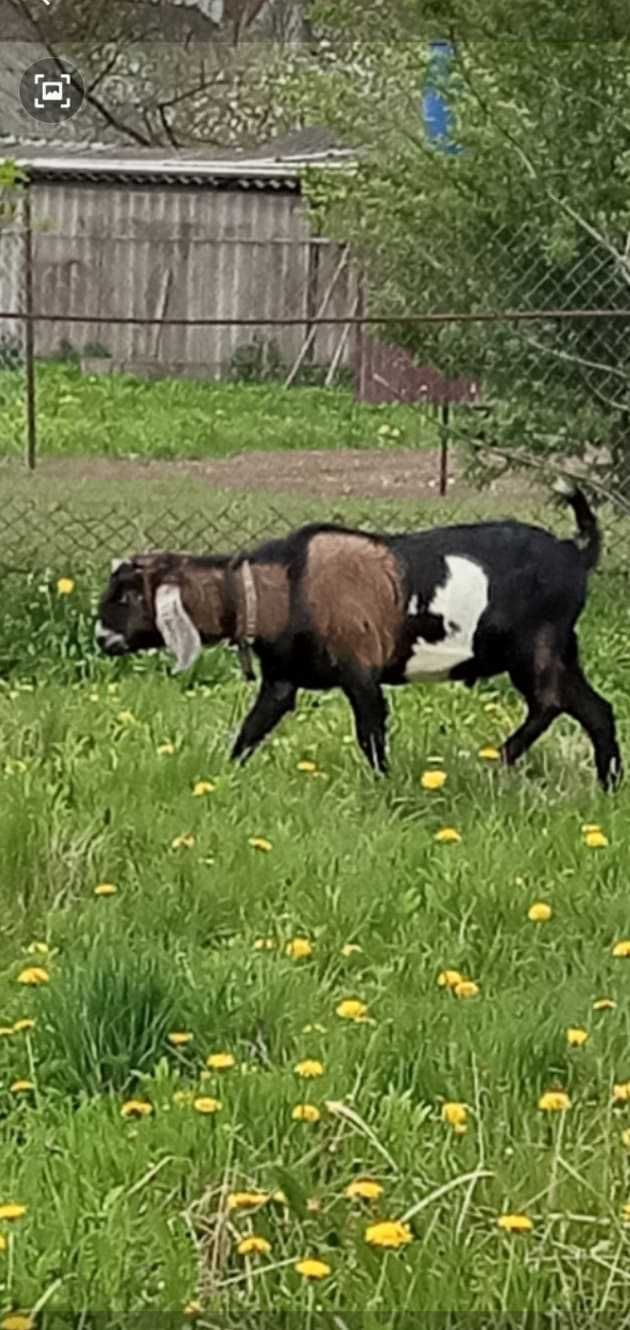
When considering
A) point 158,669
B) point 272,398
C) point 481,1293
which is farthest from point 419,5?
point 272,398

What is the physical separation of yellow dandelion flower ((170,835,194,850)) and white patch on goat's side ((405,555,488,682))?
119 cm

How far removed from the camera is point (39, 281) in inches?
950

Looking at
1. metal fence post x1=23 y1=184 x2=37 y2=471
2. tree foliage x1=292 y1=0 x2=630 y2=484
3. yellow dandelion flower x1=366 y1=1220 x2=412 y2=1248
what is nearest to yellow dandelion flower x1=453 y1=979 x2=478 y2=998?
yellow dandelion flower x1=366 y1=1220 x2=412 y2=1248

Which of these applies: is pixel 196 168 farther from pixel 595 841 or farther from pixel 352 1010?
pixel 352 1010

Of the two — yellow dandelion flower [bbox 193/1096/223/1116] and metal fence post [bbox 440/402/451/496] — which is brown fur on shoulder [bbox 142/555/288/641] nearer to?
yellow dandelion flower [bbox 193/1096/223/1116]

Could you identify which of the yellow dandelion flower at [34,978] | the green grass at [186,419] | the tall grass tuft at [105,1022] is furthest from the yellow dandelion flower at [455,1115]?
the green grass at [186,419]

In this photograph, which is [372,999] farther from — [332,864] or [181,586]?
[181,586]

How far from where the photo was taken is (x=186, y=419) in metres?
18.6

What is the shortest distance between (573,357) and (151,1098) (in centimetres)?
694

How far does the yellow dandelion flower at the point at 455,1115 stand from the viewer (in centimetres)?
373

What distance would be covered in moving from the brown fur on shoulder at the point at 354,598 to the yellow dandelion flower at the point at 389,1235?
327cm

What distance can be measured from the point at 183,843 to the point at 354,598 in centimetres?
117

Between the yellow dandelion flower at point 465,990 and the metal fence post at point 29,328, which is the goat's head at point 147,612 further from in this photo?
the metal fence post at point 29,328

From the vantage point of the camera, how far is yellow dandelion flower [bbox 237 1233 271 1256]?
327cm
